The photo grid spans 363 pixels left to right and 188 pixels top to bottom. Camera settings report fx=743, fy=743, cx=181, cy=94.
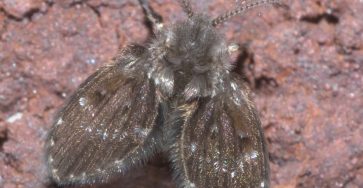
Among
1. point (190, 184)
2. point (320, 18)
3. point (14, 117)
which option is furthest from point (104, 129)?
point (320, 18)

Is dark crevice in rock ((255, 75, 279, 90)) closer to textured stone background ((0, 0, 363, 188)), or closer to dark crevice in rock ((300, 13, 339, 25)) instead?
textured stone background ((0, 0, 363, 188))

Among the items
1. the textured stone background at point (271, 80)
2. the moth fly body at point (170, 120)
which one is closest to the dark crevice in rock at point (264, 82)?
the textured stone background at point (271, 80)

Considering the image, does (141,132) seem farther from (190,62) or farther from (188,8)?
(188,8)

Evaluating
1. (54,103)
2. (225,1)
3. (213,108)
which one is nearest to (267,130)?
(213,108)

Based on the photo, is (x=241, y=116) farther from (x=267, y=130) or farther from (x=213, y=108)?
(x=267, y=130)

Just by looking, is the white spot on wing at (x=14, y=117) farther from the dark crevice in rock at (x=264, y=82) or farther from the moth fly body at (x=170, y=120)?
the dark crevice in rock at (x=264, y=82)
